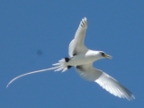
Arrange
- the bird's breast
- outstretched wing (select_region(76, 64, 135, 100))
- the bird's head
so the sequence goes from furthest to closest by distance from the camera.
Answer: outstretched wing (select_region(76, 64, 135, 100))
the bird's breast
the bird's head

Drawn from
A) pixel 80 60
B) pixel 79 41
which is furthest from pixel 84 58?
pixel 79 41

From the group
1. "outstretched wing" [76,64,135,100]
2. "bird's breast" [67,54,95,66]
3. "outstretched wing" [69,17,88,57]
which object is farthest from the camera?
"outstretched wing" [76,64,135,100]

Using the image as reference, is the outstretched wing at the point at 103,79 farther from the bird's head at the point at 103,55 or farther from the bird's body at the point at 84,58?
the bird's head at the point at 103,55

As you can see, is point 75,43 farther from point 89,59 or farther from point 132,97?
point 132,97

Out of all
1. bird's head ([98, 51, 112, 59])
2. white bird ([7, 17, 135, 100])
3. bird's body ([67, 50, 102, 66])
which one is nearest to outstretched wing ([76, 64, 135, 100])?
white bird ([7, 17, 135, 100])

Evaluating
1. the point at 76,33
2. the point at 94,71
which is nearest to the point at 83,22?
the point at 76,33

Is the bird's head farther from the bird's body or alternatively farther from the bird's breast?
the bird's breast

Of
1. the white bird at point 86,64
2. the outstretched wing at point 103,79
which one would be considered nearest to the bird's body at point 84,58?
the white bird at point 86,64

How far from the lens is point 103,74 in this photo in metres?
32.2

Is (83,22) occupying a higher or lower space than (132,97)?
higher

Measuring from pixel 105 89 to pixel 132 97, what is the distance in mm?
1032

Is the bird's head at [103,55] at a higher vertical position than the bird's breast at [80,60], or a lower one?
lower

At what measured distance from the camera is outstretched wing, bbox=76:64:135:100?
31.8 m

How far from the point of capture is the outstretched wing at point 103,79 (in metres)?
31.8
